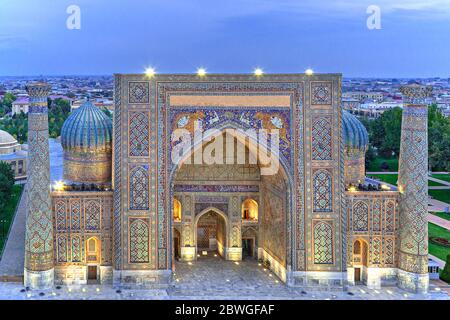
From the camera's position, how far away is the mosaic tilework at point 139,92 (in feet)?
33.5

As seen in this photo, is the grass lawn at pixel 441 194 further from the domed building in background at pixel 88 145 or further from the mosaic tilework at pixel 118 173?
the mosaic tilework at pixel 118 173

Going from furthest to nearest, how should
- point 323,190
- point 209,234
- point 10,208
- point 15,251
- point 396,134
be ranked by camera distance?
point 396,134, point 10,208, point 209,234, point 15,251, point 323,190

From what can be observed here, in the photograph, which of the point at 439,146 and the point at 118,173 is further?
the point at 439,146

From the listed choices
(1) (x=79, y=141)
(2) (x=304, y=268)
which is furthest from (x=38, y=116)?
(2) (x=304, y=268)

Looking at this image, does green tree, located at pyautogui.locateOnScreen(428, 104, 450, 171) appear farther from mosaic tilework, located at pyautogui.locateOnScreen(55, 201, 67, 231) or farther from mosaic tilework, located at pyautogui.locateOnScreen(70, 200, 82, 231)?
mosaic tilework, located at pyautogui.locateOnScreen(55, 201, 67, 231)

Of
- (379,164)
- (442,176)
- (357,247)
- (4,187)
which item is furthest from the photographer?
(379,164)

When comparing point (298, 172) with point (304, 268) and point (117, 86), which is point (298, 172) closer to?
point (304, 268)

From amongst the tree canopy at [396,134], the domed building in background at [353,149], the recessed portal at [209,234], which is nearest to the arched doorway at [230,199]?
the recessed portal at [209,234]

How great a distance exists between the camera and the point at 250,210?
12734mm

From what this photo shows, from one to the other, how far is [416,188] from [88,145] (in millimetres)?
6629

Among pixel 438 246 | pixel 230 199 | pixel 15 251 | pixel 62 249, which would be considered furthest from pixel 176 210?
pixel 438 246

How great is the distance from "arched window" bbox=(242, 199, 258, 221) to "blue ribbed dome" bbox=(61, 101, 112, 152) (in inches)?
137

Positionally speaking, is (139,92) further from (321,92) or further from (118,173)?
(321,92)
